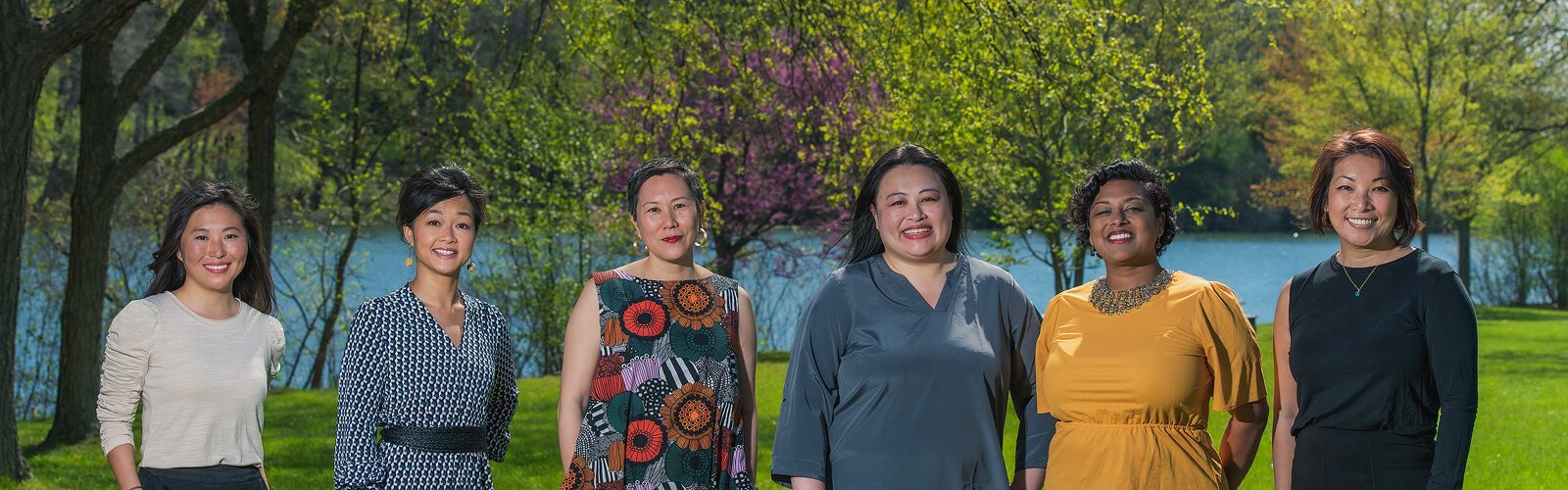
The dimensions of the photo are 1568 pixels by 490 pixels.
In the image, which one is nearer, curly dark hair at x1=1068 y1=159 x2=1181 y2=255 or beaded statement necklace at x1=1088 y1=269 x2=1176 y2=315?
beaded statement necklace at x1=1088 y1=269 x2=1176 y2=315

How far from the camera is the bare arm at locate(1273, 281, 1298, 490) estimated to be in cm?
361

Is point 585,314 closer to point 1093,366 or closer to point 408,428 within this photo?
point 408,428

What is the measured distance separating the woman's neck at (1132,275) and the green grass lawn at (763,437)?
5714 mm

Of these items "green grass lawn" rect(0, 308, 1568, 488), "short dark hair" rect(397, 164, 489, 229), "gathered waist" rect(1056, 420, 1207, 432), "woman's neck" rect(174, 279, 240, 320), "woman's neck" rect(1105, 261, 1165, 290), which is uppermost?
"short dark hair" rect(397, 164, 489, 229)

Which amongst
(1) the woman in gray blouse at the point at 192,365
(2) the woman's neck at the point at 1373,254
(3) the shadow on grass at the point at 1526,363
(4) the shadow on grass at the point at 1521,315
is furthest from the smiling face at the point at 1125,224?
(4) the shadow on grass at the point at 1521,315

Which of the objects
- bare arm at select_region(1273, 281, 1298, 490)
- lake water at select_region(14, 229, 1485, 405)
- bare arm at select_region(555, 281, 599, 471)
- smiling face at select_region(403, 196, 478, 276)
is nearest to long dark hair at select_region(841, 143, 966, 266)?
bare arm at select_region(555, 281, 599, 471)

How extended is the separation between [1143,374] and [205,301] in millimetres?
2570

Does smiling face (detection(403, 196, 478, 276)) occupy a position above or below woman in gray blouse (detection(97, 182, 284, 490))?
above

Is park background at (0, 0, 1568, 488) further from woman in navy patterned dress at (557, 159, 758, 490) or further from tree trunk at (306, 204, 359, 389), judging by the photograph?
woman in navy patterned dress at (557, 159, 758, 490)

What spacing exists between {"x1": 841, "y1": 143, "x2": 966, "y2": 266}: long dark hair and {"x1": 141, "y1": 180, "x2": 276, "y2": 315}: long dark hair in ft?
5.65

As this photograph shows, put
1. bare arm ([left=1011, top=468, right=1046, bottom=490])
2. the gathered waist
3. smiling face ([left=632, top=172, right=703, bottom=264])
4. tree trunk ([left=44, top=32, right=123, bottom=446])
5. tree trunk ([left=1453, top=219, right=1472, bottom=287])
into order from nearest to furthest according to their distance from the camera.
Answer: the gathered waist < bare arm ([left=1011, top=468, right=1046, bottom=490]) < smiling face ([left=632, top=172, right=703, bottom=264]) < tree trunk ([left=44, top=32, right=123, bottom=446]) < tree trunk ([left=1453, top=219, right=1472, bottom=287])

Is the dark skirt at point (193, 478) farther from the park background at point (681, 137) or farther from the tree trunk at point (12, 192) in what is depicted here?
the tree trunk at point (12, 192)

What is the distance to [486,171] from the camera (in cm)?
1775

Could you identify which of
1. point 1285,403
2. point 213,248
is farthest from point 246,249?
point 1285,403
